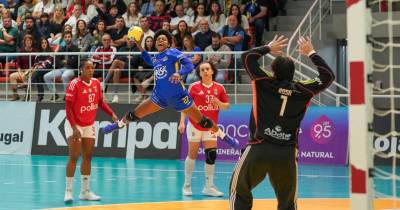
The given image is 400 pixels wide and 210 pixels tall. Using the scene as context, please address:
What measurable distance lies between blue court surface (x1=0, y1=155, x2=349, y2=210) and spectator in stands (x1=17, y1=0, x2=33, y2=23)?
7.45m

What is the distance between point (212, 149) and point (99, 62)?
31.8 feet

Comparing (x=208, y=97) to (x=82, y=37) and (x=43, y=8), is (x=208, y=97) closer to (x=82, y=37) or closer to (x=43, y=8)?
(x=82, y=37)

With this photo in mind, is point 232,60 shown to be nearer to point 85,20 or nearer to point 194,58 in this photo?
point 194,58

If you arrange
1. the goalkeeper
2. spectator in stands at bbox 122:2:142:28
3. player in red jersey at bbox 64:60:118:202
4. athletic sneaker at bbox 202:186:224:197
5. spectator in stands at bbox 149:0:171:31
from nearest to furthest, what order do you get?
the goalkeeper
player in red jersey at bbox 64:60:118:202
athletic sneaker at bbox 202:186:224:197
spectator in stands at bbox 149:0:171:31
spectator in stands at bbox 122:2:142:28

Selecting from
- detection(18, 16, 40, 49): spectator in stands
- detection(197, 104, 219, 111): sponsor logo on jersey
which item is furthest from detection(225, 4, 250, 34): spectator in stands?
detection(197, 104, 219, 111): sponsor logo on jersey

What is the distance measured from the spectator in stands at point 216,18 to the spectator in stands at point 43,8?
21.7 ft

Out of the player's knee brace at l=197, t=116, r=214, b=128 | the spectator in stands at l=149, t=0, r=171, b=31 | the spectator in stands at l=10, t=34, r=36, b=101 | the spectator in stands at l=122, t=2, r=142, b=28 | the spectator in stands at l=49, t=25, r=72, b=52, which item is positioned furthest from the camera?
the spectator in stands at l=122, t=2, r=142, b=28

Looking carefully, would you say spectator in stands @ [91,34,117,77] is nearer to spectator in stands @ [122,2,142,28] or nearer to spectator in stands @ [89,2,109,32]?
spectator in stands @ [122,2,142,28]

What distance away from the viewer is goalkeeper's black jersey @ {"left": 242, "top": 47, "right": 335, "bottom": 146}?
8414 millimetres

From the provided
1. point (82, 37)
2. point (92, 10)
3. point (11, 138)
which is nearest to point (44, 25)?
point (92, 10)

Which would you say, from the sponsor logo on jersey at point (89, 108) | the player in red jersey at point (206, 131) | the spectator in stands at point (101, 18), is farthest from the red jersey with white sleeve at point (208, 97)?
the spectator in stands at point (101, 18)

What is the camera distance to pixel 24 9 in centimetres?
2872

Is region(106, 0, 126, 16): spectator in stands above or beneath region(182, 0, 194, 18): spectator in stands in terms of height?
above

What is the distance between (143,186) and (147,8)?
36.9 ft
